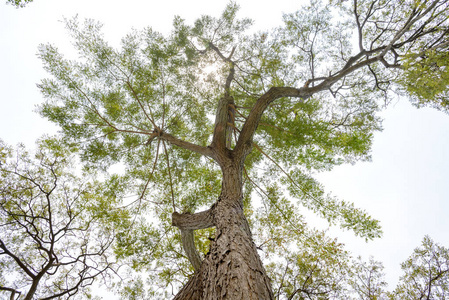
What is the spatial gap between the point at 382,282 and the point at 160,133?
7.52 metres

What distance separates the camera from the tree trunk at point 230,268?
154cm

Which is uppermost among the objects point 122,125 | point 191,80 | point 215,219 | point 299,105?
point 191,80

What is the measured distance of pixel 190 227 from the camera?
3268mm

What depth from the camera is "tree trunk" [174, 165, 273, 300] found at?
1.54 metres

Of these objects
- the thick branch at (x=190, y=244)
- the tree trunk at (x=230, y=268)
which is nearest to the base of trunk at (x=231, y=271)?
the tree trunk at (x=230, y=268)

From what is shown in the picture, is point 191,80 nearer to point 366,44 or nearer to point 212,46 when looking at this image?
point 212,46

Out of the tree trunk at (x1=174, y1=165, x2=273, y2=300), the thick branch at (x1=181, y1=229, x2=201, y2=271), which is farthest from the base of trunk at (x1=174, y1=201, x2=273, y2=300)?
the thick branch at (x1=181, y1=229, x2=201, y2=271)

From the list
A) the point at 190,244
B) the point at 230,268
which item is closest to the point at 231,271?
the point at 230,268

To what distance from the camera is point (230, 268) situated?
5.75 ft

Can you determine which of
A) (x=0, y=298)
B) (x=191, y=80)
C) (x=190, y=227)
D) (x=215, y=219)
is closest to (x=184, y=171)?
(x=191, y=80)

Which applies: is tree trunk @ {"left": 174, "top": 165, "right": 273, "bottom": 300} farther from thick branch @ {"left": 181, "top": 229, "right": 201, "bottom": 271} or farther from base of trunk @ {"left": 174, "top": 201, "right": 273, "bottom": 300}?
thick branch @ {"left": 181, "top": 229, "right": 201, "bottom": 271}

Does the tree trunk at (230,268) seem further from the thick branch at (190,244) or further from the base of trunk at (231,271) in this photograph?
the thick branch at (190,244)

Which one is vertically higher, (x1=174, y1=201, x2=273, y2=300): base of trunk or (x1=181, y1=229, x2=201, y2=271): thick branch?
(x1=181, y1=229, x2=201, y2=271): thick branch

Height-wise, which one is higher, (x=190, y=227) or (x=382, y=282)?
(x=190, y=227)
